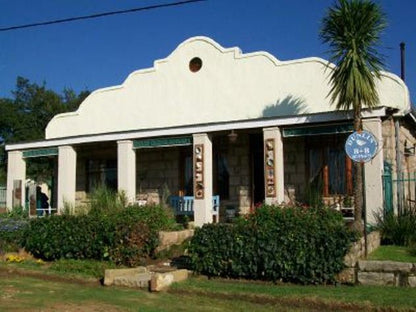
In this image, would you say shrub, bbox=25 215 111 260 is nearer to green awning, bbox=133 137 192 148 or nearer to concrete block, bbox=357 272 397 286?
green awning, bbox=133 137 192 148

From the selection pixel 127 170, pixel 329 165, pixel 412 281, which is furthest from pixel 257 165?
pixel 412 281

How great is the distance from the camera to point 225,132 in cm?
1611

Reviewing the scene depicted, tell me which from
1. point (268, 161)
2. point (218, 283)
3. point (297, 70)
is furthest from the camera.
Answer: point (297, 70)

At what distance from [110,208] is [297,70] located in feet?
22.5

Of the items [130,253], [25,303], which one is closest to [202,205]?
[130,253]

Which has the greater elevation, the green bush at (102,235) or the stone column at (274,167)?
the stone column at (274,167)

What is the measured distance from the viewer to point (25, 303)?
8.59m

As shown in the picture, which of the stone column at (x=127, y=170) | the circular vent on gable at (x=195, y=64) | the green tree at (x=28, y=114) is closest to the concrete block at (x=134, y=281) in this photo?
the stone column at (x=127, y=170)

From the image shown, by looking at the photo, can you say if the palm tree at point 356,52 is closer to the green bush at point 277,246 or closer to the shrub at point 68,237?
the green bush at point 277,246

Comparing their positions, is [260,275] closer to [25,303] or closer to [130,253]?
[130,253]

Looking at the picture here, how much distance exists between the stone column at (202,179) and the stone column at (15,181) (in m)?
7.40

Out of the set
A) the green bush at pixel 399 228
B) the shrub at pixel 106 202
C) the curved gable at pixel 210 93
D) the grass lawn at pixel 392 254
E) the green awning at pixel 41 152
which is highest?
the curved gable at pixel 210 93

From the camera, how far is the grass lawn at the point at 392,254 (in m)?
9.87

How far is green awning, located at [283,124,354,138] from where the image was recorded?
14.0 metres
